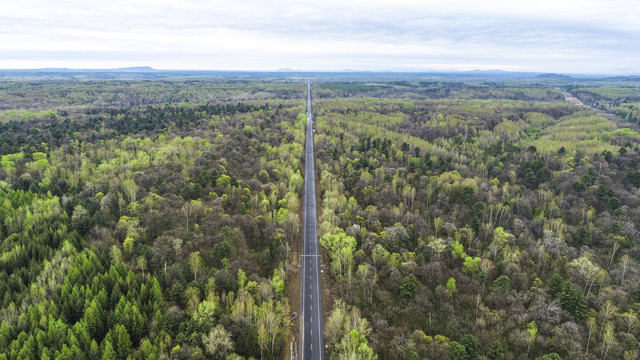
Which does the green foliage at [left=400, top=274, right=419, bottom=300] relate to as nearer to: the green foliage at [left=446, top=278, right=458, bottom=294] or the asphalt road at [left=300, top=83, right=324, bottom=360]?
the green foliage at [left=446, top=278, right=458, bottom=294]

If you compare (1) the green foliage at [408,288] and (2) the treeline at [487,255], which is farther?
(1) the green foliage at [408,288]

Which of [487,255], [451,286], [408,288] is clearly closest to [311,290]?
[408,288]

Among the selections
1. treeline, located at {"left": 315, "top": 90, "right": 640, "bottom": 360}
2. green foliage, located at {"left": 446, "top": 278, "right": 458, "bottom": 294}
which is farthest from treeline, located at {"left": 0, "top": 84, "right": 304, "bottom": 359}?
green foliage, located at {"left": 446, "top": 278, "right": 458, "bottom": 294}

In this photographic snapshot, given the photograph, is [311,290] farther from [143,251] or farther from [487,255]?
[487,255]

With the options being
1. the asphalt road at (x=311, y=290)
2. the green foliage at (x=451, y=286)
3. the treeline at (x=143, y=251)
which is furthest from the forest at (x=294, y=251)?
the asphalt road at (x=311, y=290)

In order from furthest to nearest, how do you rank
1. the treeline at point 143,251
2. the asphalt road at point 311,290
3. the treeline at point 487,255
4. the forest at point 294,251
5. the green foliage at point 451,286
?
the green foliage at point 451,286
the asphalt road at point 311,290
the treeline at point 487,255
the forest at point 294,251
the treeline at point 143,251

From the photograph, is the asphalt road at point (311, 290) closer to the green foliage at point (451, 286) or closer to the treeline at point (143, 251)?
the treeline at point (143, 251)

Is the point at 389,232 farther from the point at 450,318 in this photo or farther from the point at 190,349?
the point at 190,349

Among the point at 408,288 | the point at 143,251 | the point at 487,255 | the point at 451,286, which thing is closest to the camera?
the point at 143,251
